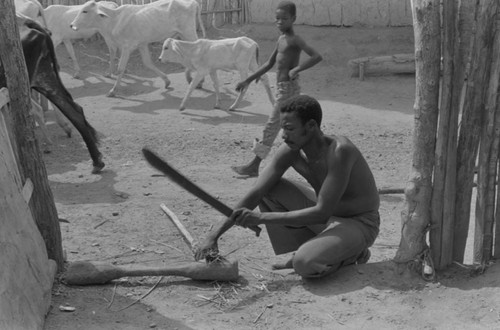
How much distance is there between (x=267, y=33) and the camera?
48.4 feet

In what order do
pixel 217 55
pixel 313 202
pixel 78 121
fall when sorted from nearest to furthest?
pixel 313 202 < pixel 78 121 < pixel 217 55

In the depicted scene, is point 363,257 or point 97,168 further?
point 97,168

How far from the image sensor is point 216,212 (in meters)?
7.24

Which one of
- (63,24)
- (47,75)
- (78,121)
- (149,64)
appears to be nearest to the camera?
(47,75)

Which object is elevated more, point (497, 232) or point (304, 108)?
point (304, 108)

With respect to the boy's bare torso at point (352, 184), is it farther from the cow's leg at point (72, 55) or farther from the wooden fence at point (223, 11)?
the wooden fence at point (223, 11)

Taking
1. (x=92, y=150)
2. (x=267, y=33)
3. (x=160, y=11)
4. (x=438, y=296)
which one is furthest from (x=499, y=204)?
(x=267, y=33)

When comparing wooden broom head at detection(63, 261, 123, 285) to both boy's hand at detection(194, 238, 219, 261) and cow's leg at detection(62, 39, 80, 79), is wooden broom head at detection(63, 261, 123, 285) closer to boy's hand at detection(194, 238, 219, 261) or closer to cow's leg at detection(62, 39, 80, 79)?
boy's hand at detection(194, 238, 219, 261)

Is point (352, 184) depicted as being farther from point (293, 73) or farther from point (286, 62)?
point (286, 62)

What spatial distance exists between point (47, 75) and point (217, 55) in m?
3.72

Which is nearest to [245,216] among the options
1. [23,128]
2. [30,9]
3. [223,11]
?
[23,128]

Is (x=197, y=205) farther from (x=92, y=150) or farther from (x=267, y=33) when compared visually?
(x=267, y=33)

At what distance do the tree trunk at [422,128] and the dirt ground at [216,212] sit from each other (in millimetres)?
307

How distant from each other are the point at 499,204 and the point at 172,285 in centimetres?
216
